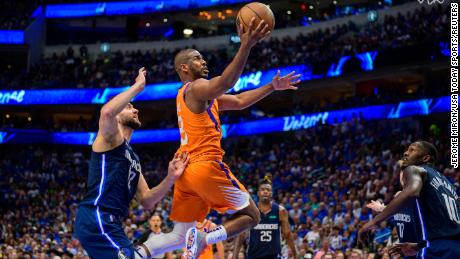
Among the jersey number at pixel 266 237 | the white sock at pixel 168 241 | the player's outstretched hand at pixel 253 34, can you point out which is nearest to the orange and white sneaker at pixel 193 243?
the white sock at pixel 168 241

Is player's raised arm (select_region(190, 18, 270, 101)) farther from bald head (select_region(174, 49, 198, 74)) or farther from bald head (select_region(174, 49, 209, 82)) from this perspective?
bald head (select_region(174, 49, 198, 74))

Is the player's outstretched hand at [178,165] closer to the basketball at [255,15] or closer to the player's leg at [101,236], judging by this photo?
the player's leg at [101,236]

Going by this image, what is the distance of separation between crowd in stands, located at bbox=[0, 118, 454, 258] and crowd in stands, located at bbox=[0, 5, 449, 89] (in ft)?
11.7

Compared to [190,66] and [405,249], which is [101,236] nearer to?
[190,66]

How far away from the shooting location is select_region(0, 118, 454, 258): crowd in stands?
57.2 ft

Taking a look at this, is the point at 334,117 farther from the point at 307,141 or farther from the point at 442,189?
the point at 442,189

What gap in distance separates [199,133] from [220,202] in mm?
774

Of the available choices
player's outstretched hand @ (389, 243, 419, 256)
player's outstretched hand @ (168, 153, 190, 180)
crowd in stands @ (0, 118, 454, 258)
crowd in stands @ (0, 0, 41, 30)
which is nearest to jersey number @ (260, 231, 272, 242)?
crowd in stands @ (0, 118, 454, 258)

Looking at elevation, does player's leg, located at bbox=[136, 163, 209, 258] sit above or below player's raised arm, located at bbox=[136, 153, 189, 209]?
below

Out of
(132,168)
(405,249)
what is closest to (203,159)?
(132,168)

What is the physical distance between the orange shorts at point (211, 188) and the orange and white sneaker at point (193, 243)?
1.10ft

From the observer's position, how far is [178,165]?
661 centimetres

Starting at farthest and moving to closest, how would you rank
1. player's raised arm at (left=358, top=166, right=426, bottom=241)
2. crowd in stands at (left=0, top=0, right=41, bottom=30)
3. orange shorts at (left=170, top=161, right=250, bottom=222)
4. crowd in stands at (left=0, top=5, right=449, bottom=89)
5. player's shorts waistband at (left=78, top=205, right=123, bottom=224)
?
crowd in stands at (left=0, top=0, right=41, bottom=30) → crowd in stands at (left=0, top=5, right=449, bottom=89) → orange shorts at (left=170, top=161, right=250, bottom=222) → player's raised arm at (left=358, top=166, right=426, bottom=241) → player's shorts waistband at (left=78, top=205, right=123, bottom=224)

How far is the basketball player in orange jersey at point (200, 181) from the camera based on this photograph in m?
6.62
